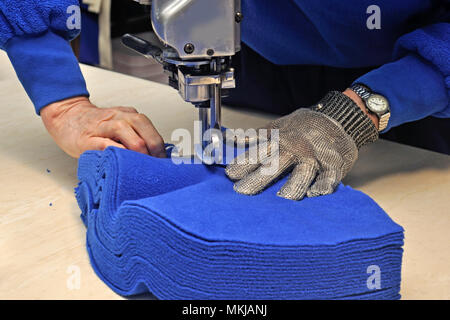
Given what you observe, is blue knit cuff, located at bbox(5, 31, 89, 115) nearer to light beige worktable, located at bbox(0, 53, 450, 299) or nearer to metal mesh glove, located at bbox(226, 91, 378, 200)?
light beige worktable, located at bbox(0, 53, 450, 299)

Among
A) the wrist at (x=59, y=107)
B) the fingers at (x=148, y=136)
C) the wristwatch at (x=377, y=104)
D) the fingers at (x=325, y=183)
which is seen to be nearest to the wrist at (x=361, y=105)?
the wristwatch at (x=377, y=104)

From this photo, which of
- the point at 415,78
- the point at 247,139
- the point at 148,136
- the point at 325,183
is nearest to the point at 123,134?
the point at 148,136

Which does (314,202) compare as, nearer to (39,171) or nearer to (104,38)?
(39,171)

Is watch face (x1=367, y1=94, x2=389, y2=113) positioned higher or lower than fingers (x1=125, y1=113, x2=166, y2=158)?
higher

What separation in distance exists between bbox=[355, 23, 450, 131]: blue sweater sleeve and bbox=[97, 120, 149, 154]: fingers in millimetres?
286

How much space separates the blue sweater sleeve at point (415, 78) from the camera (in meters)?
0.77

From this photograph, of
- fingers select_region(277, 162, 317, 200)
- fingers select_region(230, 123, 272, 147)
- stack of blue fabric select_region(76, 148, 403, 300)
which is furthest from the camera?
fingers select_region(230, 123, 272, 147)

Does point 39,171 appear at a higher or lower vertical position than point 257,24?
lower

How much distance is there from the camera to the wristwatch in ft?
2.54

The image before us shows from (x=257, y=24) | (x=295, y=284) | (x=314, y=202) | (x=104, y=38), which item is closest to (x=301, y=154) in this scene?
(x=314, y=202)

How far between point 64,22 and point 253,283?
482 millimetres

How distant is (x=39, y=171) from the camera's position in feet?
2.94

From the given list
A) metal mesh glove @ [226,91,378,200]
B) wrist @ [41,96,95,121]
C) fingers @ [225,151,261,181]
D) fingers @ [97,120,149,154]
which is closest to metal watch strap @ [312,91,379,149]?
metal mesh glove @ [226,91,378,200]

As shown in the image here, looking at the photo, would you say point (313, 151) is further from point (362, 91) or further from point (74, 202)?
point (74, 202)
